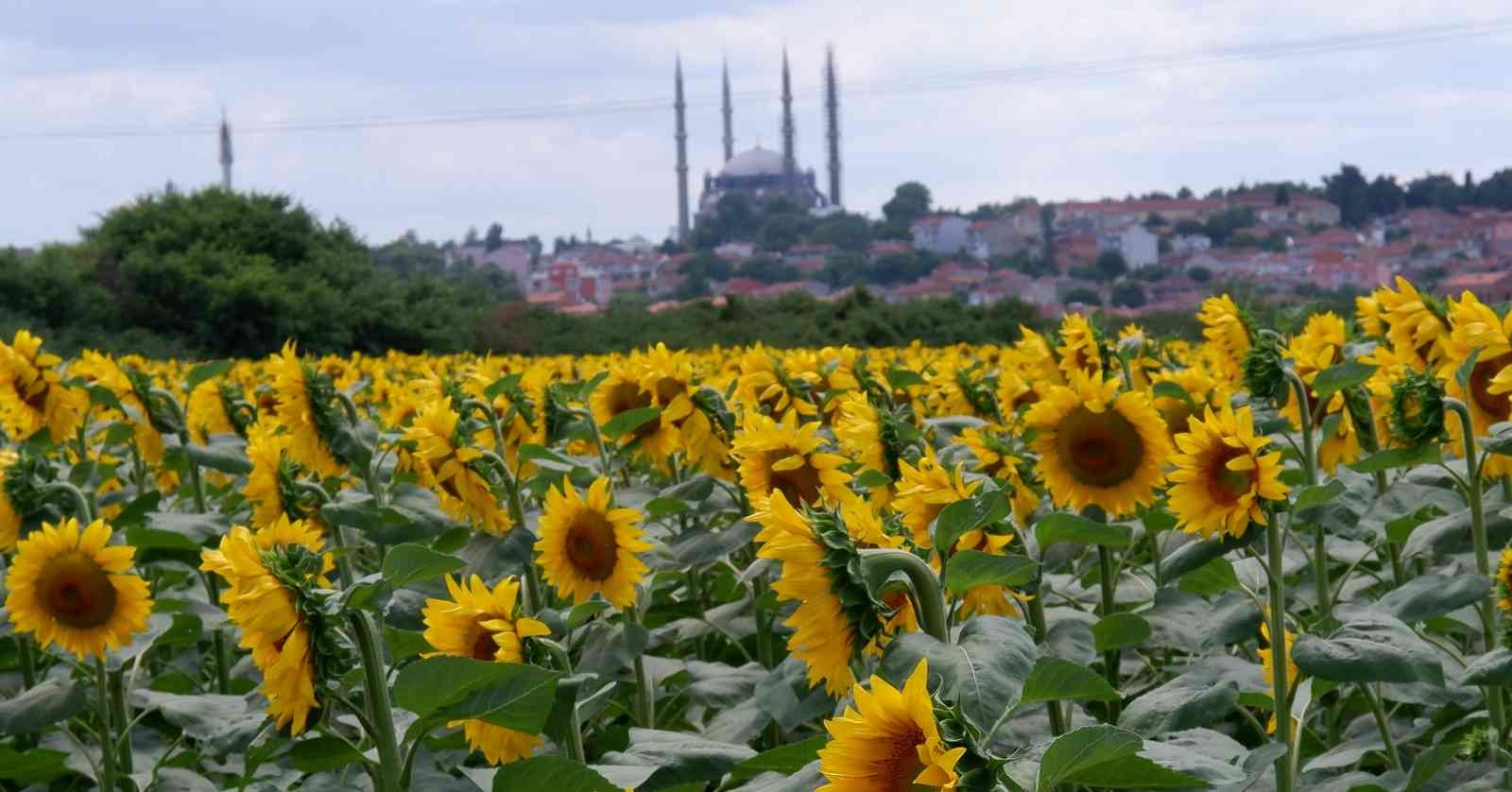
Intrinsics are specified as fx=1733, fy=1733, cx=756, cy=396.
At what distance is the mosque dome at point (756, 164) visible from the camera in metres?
139

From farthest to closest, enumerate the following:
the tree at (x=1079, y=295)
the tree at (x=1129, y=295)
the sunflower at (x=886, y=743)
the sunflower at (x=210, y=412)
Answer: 1. the tree at (x=1129, y=295)
2. the tree at (x=1079, y=295)
3. the sunflower at (x=210, y=412)
4. the sunflower at (x=886, y=743)

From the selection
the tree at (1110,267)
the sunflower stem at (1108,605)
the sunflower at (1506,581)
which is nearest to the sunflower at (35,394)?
the sunflower stem at (1108,605)

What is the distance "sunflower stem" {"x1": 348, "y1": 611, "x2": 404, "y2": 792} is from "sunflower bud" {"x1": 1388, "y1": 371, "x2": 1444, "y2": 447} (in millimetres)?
1688

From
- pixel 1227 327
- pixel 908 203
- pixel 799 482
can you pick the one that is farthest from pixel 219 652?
pixel 908 203

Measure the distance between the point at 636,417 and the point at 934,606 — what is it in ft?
5.98

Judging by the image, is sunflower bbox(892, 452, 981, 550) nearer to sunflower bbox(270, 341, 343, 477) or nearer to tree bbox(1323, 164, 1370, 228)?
sunflower bbox(270, 341, 343, 477)

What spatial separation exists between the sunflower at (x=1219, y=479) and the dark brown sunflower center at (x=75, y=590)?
6.19ft

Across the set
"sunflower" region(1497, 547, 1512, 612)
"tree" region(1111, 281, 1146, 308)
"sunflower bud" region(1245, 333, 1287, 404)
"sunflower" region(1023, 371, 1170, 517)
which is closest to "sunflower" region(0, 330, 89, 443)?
"sunflower" region(1023, 371, 1170, 517)

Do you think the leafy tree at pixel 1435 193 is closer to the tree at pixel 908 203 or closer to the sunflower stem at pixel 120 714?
the tree at pixel 908 203

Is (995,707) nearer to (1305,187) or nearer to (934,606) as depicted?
(934,606)

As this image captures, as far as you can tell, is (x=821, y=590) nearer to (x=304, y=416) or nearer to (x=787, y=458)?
(x=787, y=458)

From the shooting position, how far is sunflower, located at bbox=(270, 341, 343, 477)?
149 inches

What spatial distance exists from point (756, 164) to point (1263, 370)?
13730cm

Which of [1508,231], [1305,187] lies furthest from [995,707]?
[1305,187]
